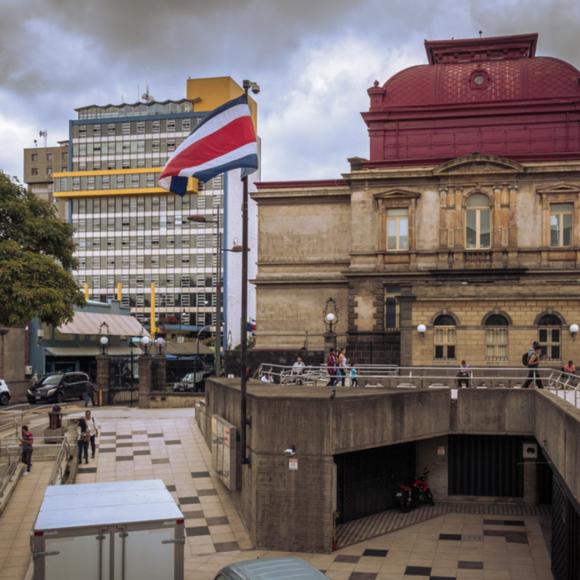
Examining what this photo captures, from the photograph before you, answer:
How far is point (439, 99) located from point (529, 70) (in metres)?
5.37

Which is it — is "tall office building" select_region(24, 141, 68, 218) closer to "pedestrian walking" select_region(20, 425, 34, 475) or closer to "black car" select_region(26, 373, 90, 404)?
"black car" select_region(26, 373, 90, 404)

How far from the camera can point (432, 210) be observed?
44.5 m

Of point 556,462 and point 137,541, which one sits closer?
point 137,541

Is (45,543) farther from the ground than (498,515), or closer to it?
farther from the ground

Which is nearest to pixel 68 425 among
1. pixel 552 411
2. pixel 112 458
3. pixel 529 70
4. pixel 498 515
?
pixel 112 458

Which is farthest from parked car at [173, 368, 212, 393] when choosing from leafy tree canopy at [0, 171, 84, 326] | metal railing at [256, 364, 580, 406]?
metal railing at [256, 364, 580, 406]

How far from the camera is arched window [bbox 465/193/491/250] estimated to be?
44062 mm

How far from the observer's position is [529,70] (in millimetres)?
48031

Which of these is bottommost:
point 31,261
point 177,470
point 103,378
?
point 177,470

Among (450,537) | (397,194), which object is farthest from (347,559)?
(397,194)

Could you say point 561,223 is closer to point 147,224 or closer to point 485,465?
point 485,465

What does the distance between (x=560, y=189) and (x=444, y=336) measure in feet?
39.9

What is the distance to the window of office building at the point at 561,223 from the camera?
4334cm

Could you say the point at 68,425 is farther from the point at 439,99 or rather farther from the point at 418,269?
the point at 439,99
